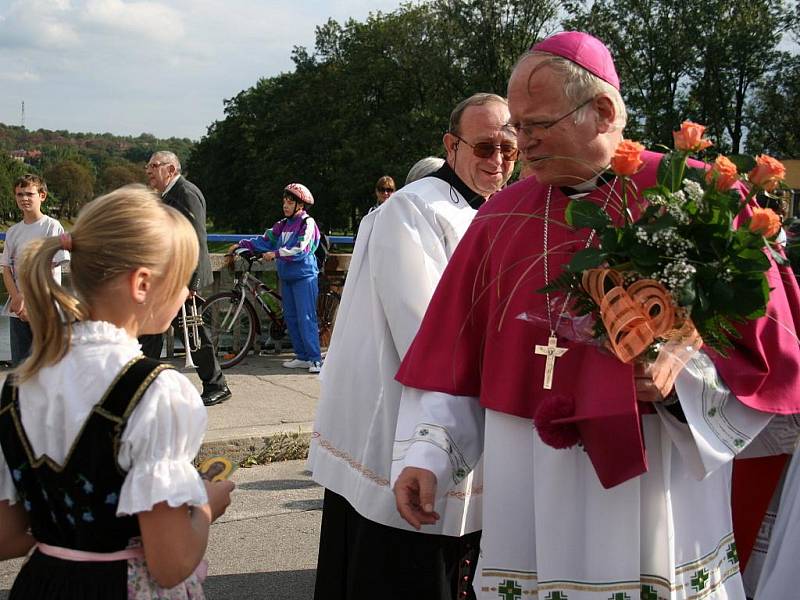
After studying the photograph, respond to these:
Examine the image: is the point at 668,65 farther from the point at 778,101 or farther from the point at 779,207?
the point at 779,207

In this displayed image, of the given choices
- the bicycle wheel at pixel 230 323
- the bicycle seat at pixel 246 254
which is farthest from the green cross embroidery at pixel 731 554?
the bicycle seat at pixel 246 254

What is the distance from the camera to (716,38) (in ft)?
139

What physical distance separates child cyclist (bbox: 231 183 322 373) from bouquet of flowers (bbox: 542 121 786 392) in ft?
23.6

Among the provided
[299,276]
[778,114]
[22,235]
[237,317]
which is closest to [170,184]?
[22,235]

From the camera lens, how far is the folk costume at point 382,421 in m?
3.23

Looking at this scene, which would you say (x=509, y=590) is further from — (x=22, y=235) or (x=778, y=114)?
(x=778, y=114)

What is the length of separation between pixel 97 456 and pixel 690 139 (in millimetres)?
1445

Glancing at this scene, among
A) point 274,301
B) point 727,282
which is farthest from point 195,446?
point 274,301

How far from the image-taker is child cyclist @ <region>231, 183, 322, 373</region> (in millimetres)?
9219

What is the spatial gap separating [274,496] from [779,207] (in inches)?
151

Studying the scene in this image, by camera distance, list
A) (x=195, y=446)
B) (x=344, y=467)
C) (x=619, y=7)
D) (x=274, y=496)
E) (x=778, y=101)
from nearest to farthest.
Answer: (x=195, y=446)
(x=344, y=467)
(x=274, y=496)
(x=778, y=101)
(x=619, y=7)

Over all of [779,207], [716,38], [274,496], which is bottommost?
[274,496]

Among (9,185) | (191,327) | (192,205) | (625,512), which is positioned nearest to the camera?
(625,512)

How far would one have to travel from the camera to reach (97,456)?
189cm
